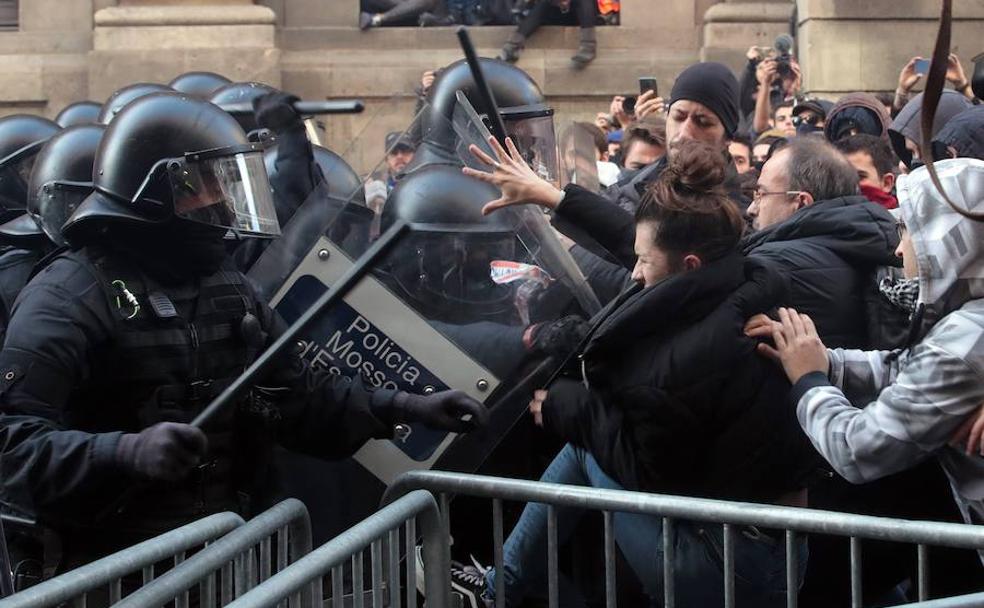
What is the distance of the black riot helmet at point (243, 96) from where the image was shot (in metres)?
5.35

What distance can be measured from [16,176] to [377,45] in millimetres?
7348

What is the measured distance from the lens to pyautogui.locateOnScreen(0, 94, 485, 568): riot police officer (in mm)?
2955

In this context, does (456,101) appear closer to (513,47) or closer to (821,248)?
(821,248)

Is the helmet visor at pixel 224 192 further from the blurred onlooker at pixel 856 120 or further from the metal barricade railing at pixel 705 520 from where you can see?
the blurred onlooker at pixel 856 120

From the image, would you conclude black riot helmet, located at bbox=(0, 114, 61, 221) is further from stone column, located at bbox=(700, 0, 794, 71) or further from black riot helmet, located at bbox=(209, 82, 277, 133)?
stone column, located at bbox=(700, 0, 794, 71)

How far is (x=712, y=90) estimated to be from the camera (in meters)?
4.31

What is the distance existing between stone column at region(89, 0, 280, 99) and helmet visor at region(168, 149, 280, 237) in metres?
8.14

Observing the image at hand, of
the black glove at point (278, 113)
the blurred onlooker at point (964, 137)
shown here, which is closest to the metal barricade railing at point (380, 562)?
the blurred onlooker at point (964, 137)

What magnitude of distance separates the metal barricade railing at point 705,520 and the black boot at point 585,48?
8.90 meters

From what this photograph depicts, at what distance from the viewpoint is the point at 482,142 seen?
359cm

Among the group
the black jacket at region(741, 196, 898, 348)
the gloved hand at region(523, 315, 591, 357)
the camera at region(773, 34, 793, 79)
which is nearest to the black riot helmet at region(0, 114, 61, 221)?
the gloved hand at region(523, 315, 591, 357)

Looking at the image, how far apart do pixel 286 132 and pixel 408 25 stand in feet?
25.0

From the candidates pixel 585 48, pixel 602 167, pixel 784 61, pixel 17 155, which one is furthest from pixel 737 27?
pixel 17 155

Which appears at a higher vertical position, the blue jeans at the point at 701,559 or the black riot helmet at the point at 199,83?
the black riot helmet at the point at 199,83
